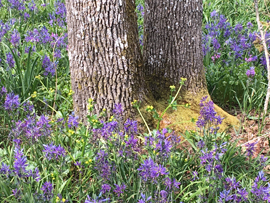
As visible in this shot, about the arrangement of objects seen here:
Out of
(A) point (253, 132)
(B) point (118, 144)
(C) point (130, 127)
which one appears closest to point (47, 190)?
(B) point (118, 144)

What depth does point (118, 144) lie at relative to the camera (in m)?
1.96

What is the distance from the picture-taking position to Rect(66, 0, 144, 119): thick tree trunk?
91.6 inches

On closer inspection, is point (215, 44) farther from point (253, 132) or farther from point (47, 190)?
point (47, 190)

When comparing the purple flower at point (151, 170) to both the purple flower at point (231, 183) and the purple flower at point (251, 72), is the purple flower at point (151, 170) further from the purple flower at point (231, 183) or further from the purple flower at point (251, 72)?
the purple flower at point (251, 72)

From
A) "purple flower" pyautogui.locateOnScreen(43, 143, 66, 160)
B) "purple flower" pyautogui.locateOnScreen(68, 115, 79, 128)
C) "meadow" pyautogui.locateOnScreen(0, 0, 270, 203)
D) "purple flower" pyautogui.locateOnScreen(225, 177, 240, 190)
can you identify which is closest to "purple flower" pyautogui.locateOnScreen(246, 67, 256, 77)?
"meadow" pyautogui.locateOnScreen(0, 0, 270, 203)

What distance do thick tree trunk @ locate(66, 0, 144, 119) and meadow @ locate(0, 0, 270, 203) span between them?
6.0 inches

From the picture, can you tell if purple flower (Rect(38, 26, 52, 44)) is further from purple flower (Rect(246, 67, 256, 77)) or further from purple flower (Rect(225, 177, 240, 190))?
purple flower (Rect(225, 177, 240, 190))

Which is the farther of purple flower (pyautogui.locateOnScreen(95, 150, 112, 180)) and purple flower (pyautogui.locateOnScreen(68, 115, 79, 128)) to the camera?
purple flower (pyautogui.locateOnScreen(68, 115, 79, 128))

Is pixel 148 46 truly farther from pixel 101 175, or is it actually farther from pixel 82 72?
pixel 101 175

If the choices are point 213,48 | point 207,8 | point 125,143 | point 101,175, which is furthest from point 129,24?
point 207,8

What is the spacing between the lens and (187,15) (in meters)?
2.78

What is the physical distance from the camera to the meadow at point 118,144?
176 cm

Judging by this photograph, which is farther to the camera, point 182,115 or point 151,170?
point 182,115

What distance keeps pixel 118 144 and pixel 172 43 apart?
1267 millimetres
